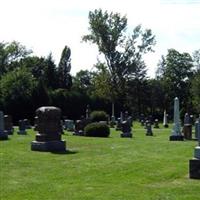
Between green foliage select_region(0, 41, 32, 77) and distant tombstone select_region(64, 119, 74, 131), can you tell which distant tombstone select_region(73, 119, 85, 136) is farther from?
green foliage select_region(0, 41, 32, 77)

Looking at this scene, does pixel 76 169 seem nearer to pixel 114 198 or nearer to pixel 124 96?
pixel 114 198

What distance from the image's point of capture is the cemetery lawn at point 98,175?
35.9 feet

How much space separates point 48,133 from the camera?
2109 cm

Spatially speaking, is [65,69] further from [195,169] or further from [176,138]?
[195,169]

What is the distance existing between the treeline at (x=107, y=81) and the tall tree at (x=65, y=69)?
7.2 inches

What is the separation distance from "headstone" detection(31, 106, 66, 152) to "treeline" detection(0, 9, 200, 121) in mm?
38244

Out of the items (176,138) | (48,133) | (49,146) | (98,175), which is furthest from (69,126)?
(98,175)

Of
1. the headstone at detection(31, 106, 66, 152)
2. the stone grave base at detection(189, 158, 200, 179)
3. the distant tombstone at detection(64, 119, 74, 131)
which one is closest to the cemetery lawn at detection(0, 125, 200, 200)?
the stone grave base at detection(189, 158, 200, 179)

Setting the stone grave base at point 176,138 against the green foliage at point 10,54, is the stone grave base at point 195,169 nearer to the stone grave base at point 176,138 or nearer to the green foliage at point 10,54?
the stone grave base at point 176,138

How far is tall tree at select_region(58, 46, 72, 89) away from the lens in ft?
283

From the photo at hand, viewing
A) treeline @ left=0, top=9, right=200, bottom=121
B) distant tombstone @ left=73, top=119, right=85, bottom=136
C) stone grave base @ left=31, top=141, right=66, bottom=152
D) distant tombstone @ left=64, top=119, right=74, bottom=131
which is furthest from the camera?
treeline @ left=0, top=9, right=200, bottom=121

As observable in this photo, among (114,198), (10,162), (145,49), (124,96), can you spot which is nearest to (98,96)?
(124,96)

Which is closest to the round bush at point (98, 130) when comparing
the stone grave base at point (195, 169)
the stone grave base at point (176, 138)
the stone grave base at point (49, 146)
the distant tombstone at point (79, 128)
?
the distant tombstone at point (79, 128)

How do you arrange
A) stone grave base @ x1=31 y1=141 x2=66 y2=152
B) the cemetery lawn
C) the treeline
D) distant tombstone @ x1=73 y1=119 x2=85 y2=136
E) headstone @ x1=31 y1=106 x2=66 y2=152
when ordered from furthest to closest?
the treeline
distant tombstone @ x1=73 y1=119 x2=85 y2=136
headstone @ x1=31 y1=106 x2=66 y2=152
stone grave base @ x1=31 y1=141 x2=66 y2=152
the cemetery lawn
